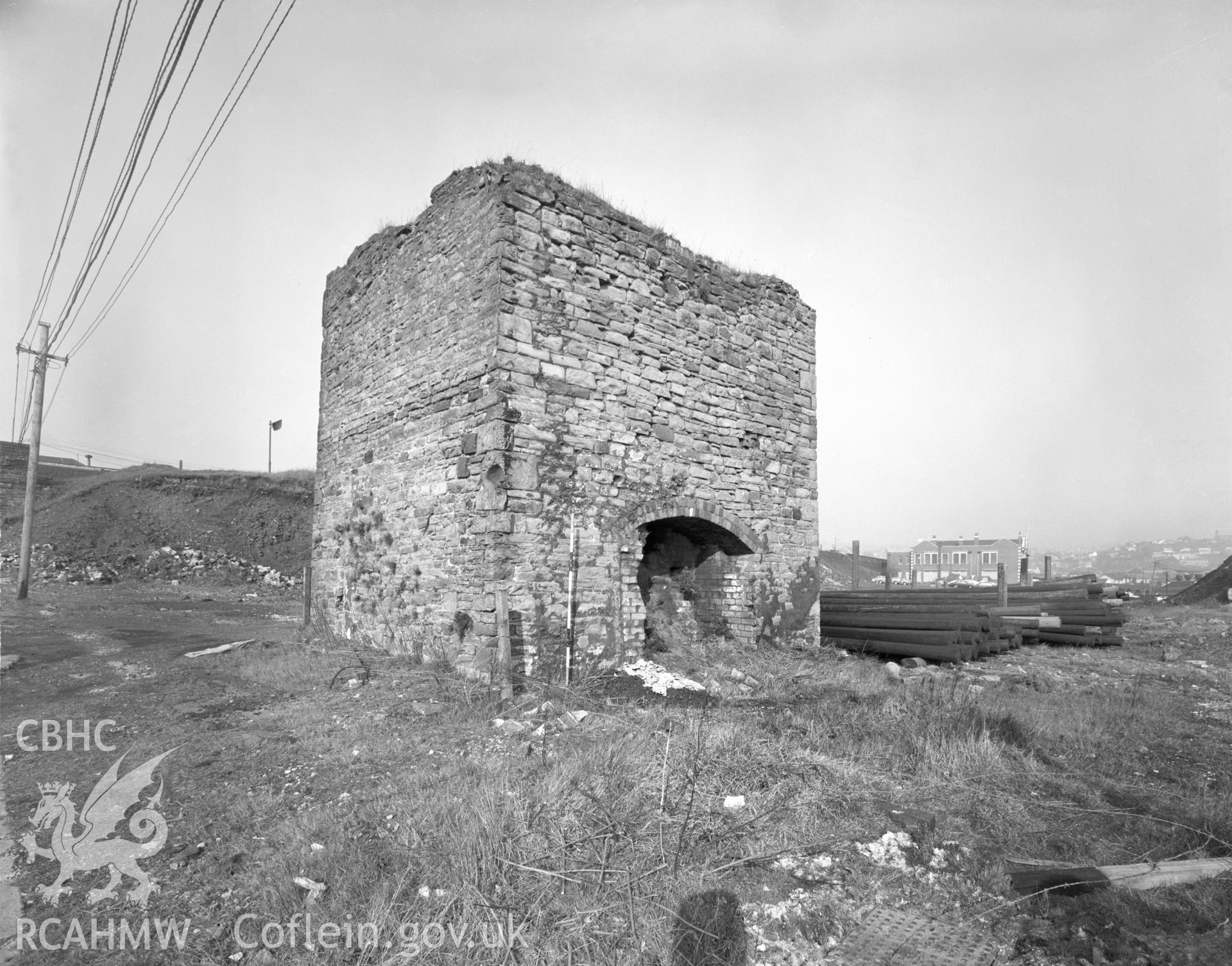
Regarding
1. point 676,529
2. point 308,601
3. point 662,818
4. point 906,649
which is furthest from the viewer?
point 308,601

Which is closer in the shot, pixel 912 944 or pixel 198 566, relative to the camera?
pixel 912 944

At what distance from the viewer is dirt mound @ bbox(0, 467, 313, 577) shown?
74.0 feet

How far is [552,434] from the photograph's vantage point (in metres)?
7.07

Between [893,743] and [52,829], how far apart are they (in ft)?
17.8

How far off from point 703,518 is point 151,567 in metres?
21.6

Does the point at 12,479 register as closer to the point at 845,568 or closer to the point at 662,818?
the point at 662,818

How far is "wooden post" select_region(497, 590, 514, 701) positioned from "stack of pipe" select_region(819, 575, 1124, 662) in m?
6.44

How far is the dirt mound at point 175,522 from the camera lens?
2256 cm

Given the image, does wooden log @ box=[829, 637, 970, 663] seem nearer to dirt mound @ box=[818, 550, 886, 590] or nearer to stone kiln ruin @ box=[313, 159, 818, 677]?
stone kiln ruin @ box=[313, 159, 818, 677]

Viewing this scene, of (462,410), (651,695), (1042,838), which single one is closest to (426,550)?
(462,410)

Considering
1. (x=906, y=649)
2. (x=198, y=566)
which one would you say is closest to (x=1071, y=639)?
(x=906, y=649)

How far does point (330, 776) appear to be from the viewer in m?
4.42

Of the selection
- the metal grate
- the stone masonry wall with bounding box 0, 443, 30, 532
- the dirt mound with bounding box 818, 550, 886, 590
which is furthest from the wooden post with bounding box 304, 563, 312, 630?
the dirt mound with bounding box 818, 550, 886, 590

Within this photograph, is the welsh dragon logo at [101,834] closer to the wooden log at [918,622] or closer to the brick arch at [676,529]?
the brick arch at [676,529]
